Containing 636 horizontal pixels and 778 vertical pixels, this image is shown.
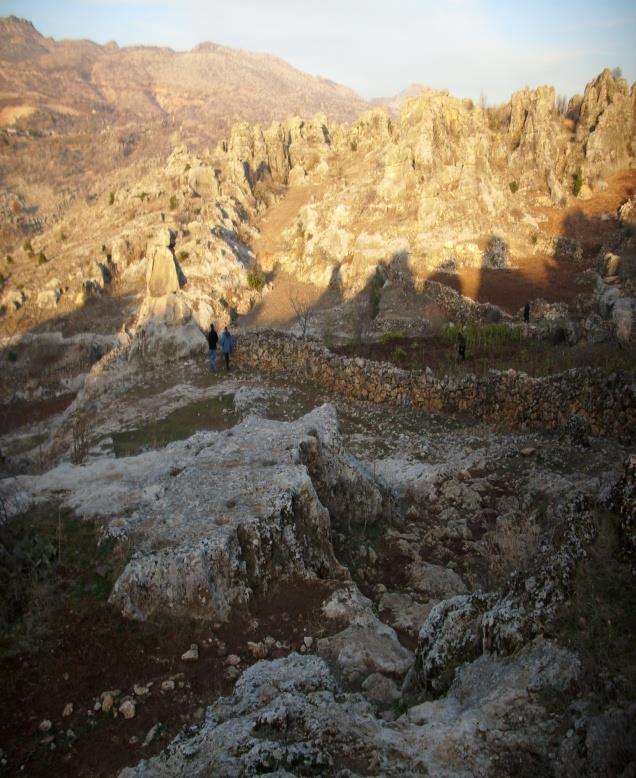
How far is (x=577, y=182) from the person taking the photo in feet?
163

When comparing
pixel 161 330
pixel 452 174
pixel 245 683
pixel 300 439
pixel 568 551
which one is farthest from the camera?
pixel 452 174

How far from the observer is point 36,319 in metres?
45.3

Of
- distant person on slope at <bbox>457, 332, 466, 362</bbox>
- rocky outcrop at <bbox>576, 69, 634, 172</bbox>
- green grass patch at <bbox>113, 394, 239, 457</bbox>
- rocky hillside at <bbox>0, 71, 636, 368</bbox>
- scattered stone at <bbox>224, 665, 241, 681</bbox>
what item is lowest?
green grass patch at <bbox>113, 394, 239, 457</bbox>

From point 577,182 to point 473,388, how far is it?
1700 inches

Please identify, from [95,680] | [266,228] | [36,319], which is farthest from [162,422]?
[266,228]

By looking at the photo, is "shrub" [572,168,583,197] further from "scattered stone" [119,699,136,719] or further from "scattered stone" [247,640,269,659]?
"scattered stone" [119,699,136,719]

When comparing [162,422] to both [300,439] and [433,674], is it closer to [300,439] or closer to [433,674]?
[300,439]

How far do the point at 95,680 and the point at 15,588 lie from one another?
1.60 metres

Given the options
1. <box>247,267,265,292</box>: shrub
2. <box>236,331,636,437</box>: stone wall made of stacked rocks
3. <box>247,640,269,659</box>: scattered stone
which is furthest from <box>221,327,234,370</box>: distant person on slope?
<box>247,267,265,292</box>: shrub

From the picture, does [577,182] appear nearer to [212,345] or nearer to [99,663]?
[212,345]

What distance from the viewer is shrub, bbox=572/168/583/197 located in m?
49.2

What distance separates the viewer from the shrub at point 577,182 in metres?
49.2

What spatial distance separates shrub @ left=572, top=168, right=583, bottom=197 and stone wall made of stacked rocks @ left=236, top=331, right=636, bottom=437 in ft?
131

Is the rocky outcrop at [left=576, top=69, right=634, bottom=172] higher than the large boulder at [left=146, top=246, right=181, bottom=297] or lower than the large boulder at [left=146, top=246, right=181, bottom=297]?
higher
